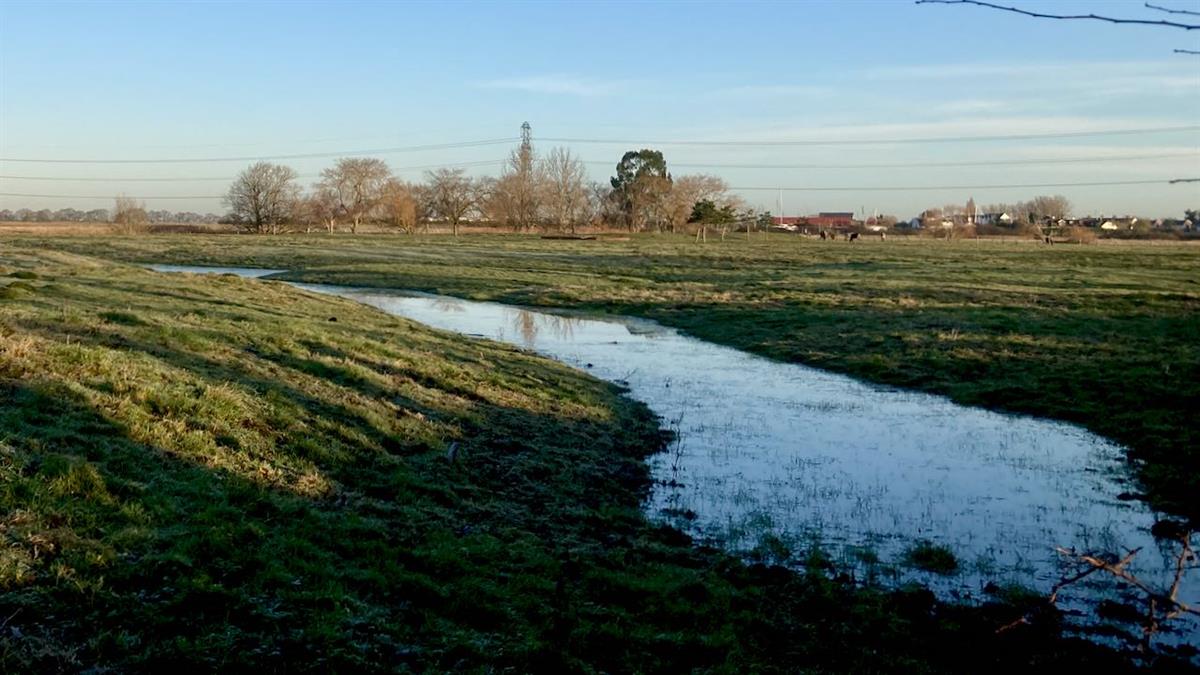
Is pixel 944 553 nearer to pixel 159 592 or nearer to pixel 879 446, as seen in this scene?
pixel 879 446

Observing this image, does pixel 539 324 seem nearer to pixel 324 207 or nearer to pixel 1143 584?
pixel 1143 584

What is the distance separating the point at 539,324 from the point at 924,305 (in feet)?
51.6

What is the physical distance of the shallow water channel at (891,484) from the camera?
10.6m

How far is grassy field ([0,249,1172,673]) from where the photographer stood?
271 inches

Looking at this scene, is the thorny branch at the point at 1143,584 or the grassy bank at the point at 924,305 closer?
the thorny branch at the point at 1143,584

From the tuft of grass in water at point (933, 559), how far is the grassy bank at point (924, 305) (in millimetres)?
4781

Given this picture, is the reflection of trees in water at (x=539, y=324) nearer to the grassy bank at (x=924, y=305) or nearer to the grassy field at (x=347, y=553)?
the grassy bank at (x=924, y=305)

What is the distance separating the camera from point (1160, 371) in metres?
22.2

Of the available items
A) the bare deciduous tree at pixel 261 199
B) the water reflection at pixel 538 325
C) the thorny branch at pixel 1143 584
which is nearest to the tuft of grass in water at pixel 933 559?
the thorny branch at pixel 1143 584

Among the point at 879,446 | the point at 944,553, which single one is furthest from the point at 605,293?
the point at 944,553

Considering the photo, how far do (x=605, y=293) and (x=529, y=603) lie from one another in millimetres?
38547

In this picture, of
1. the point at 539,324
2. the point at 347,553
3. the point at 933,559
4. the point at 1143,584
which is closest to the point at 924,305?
the point at 539,324

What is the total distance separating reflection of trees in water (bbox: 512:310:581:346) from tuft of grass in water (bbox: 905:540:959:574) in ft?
64.9

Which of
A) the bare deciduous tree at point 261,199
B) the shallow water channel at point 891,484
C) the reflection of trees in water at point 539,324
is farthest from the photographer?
the bare deciduous tree at point 261,199
